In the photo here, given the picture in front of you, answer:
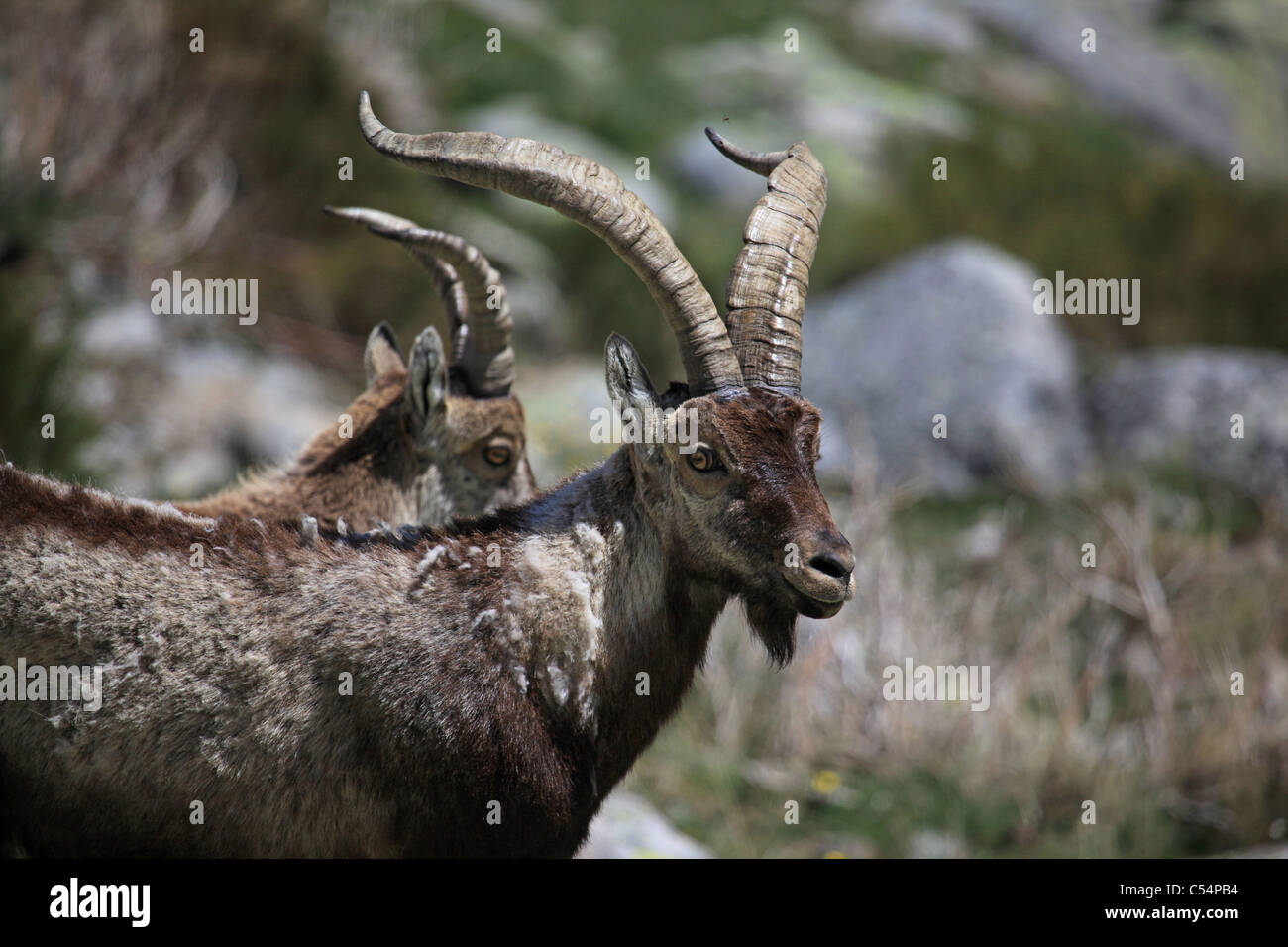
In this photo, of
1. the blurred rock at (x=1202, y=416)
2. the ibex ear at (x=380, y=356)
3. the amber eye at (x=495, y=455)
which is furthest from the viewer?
the blurred rock at (x=1202, y=416)

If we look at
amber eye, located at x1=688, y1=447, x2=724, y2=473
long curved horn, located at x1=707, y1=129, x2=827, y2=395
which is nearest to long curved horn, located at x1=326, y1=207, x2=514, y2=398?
long curved horn, located at x1=707, y1=129, x2=827, y2=395

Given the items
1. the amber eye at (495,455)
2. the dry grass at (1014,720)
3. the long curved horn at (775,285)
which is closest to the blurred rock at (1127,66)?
the dry grass at (1014,720)

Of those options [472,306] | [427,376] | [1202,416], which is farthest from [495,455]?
[1202,416]

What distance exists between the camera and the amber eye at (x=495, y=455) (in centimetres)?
650

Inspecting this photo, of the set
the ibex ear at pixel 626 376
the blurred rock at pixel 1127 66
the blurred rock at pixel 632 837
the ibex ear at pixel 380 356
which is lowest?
the blurred rock at pixel 632 837

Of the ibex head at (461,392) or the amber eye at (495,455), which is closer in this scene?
the ibex head at (461,392)

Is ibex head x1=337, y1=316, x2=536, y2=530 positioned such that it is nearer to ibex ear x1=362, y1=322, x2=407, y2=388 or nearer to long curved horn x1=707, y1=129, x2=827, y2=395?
ibex ear x1=362, y1=322, x2=407, y2=388

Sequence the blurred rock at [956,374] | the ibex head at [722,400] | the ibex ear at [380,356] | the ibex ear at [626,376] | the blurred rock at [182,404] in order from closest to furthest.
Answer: the ibex head at [722,400] < the ibex ear at [626,376] < the ibex ear at [380,356] < the blurred rock at [182,404] < the blurred rock at [956,374]

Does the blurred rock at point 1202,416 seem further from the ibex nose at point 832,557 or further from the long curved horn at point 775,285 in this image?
the ibex nose at point 832,557

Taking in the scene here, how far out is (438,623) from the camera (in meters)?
4.17

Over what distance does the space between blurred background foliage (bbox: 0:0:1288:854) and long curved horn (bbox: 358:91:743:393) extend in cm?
436

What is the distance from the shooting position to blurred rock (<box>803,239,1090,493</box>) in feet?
49.6
